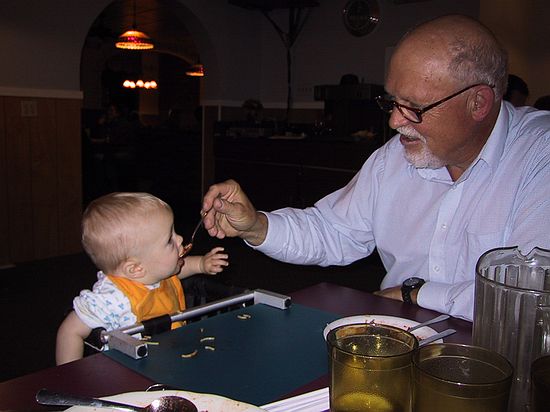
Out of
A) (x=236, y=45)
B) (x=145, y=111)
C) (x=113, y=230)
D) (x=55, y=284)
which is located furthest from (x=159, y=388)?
(x=145, y=111)

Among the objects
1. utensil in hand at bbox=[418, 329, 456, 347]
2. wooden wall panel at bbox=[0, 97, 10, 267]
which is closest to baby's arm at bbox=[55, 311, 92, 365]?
utensil in hand at bbox=[418, 329, 456, 347]

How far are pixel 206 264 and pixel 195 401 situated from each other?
37.4 inches

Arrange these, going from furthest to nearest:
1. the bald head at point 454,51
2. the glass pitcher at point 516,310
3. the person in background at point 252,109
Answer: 1. the person in background at point 252,109
2. the bald head at point 454,51
3. the glass pitcher at point 516,310

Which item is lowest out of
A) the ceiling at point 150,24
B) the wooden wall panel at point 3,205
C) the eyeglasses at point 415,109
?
the wooden wall panel at point 3,205

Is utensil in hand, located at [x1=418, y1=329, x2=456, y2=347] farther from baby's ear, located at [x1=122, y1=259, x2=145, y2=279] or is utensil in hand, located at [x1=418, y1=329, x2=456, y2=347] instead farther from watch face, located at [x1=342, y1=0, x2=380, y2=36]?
watch face, located at [x1=342, y1=0, x2=380, y2=36]

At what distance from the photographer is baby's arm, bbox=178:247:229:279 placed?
171 centimetres

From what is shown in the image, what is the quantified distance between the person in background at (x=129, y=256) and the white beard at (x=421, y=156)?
77cm

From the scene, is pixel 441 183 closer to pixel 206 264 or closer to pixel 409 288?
pixel 409 288

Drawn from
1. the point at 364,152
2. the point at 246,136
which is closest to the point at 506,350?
the point at 364,152

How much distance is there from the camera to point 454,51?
1.59 metres

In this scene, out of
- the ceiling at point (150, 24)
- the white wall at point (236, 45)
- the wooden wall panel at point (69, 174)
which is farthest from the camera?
the ceiling at point (150, 24)

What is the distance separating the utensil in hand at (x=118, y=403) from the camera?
74 cm

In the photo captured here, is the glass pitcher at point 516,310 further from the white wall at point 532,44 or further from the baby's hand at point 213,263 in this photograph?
the white wall at point 532,44

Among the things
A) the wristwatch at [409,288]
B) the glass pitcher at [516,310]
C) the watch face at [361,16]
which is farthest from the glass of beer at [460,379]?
the watch face at [361,16]
